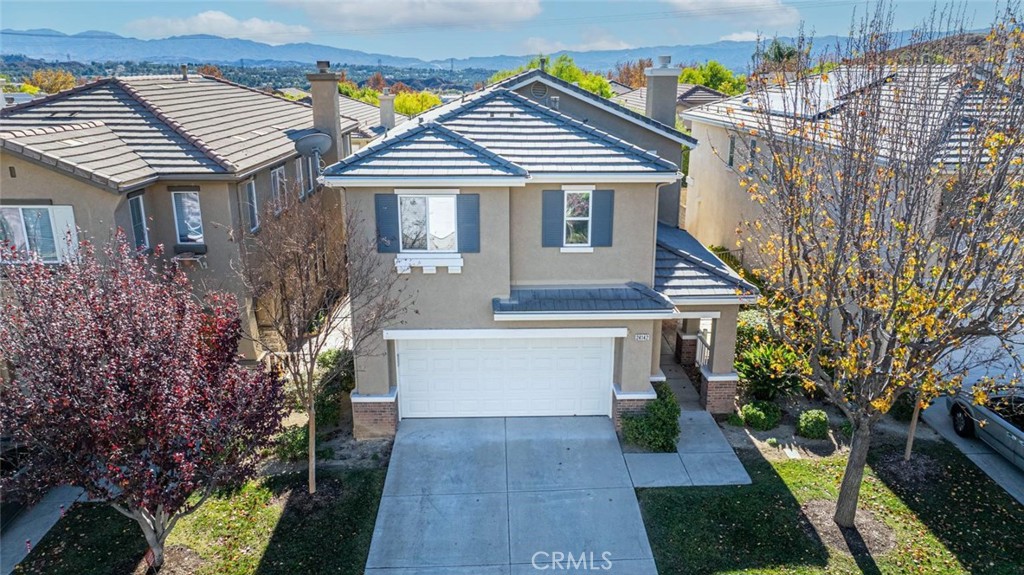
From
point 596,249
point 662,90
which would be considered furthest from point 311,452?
point 662,90

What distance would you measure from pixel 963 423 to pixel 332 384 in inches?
553

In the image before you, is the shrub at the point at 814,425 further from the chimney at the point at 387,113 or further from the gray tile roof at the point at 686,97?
the gray tile roof at the point at 686,97

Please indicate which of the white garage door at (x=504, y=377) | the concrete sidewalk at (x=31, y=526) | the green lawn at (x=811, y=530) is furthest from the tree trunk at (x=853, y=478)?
the concrete sidewalk at (x=31, y=526)

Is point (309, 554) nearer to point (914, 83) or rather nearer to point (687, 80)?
point (914, 83)

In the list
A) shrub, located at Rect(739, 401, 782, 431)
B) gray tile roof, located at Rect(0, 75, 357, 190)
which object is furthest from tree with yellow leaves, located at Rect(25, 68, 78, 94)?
shrub, located at Rect(739, 401, 782, 431)

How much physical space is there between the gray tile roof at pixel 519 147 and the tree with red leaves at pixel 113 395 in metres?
4.43

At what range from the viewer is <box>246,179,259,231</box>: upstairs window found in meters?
17.7

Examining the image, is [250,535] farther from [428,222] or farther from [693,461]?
[693,461]

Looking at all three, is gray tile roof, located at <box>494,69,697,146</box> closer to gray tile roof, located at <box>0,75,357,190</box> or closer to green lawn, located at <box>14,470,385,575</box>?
gray tile roof, located at <box>0,75,357,190</box>

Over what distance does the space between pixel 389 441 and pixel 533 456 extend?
3103 mm

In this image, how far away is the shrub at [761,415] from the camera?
48.4ft

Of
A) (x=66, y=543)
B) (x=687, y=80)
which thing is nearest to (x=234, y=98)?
(x=66, y=543)

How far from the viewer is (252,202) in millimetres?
18000

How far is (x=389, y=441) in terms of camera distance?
47.2 feet
